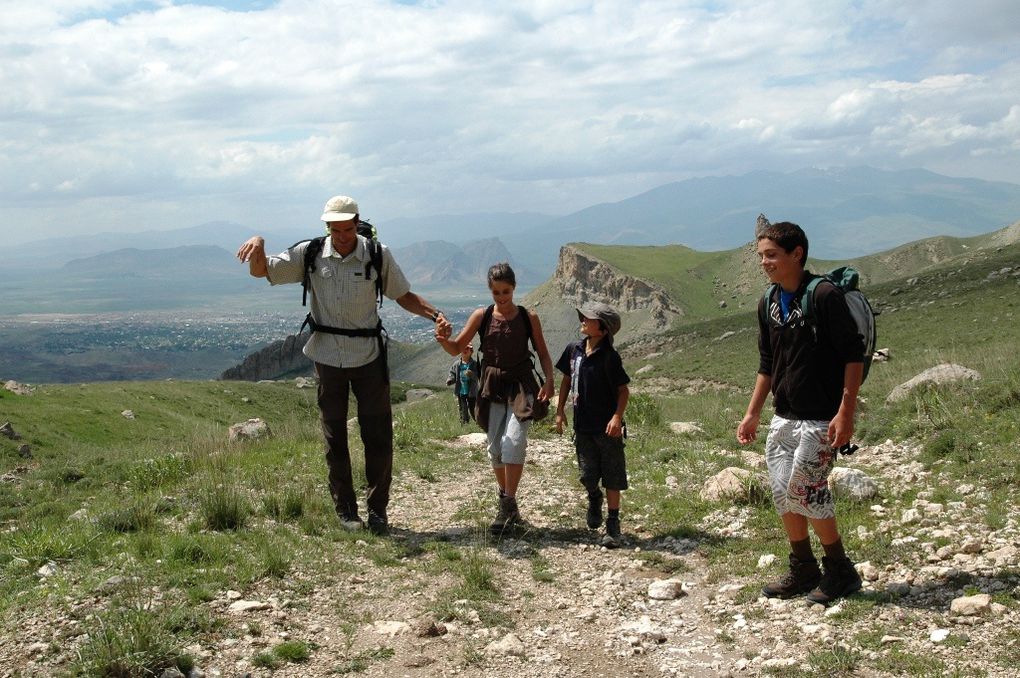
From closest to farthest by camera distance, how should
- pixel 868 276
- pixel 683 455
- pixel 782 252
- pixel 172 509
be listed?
1. pixel 782 252
2. pixel 172 509
3. pixel 683 455
4. pixel 868 276

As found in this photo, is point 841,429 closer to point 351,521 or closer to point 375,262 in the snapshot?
point 375,262

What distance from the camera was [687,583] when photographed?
19.2 ft

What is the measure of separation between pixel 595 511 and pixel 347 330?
277 cm

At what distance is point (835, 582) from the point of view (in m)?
5.07

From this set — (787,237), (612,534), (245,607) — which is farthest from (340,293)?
(787,237)

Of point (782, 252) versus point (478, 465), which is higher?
point (782, 252)

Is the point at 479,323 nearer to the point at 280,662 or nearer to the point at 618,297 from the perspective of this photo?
the point at 280,662

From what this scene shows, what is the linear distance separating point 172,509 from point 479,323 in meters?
3.42

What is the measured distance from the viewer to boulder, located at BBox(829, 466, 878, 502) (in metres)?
7.03

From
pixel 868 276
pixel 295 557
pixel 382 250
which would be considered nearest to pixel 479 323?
pixel 382 250

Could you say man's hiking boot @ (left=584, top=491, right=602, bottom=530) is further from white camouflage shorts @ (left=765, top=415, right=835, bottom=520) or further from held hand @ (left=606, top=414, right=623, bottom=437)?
white camouflage shorts @ (left=765, top=415, right=835, bottom=520)

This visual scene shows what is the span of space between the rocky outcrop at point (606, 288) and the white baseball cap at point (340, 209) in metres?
100

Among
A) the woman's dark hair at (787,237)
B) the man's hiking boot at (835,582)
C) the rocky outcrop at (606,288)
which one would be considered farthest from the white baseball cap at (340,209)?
the rocky outcrop at (606,288)

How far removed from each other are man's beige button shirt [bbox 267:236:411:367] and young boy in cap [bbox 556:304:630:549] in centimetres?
173
